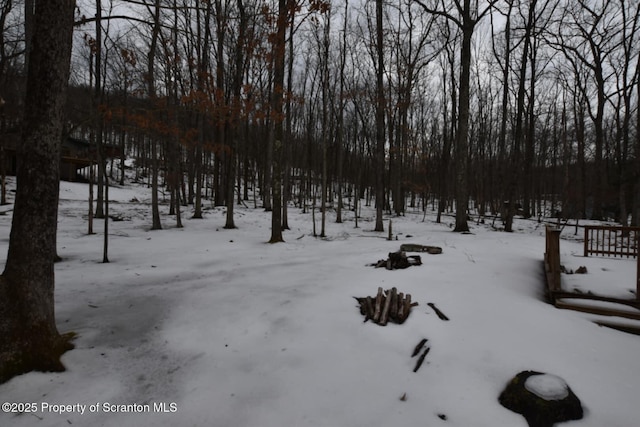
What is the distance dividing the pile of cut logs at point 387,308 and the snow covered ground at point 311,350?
113 millimetres

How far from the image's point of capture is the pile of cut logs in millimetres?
4559

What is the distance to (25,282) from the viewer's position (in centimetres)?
320

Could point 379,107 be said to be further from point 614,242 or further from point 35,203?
point 35,203

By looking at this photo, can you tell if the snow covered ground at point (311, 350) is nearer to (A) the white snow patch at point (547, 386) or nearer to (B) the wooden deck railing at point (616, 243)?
(A) the white snow patch at point (547, 386)

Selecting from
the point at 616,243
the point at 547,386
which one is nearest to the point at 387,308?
the point at 547,386

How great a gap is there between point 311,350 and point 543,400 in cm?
238

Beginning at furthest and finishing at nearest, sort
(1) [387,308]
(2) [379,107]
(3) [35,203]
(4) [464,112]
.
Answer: (4) [464,112] < (2) [379,107] < (1) [387,308] < (3) [35,203]

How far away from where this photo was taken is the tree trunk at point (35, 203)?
3.13m

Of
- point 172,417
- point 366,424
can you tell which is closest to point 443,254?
point 366,424

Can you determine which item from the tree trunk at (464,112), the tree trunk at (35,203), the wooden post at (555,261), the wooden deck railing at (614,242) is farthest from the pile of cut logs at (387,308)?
the tree trunk at (464,112)

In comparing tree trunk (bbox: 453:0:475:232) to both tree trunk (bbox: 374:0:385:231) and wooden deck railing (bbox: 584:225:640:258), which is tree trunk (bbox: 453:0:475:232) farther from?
wooden deck railing (bbox: 584:225:640:258)

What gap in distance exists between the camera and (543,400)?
2.87 meters

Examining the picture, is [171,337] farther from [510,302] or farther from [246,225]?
[246,225]

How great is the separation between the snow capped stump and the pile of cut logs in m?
1.66
